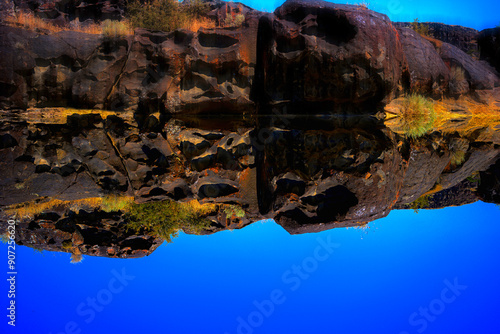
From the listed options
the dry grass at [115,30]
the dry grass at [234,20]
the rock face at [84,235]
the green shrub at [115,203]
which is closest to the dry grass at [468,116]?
the dry grass at [234,20]

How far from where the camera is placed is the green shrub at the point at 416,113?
3.83m

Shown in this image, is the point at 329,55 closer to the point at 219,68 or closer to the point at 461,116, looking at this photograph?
the point at 219,68

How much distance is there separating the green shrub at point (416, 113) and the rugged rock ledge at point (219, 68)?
0.15m

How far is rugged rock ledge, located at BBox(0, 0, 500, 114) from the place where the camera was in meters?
3.47

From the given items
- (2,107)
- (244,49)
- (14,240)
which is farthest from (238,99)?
(14,240)

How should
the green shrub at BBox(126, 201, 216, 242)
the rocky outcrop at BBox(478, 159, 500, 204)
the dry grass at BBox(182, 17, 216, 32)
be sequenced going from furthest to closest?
the green shrub at BBox(126, 201, 216, 242) < the rocky outcrop at BBox(478, 159, 500, 204) < the dry grass at BBox(182, 17, 216, 32)

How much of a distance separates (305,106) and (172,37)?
1.73 m

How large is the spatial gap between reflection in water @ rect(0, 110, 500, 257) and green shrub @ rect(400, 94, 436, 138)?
0.53ft

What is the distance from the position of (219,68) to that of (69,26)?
83.2 inches

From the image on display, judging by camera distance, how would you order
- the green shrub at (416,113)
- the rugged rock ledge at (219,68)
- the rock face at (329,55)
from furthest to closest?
the green shrub at (416,113) → the rugged rock ledge at (219,68) → the rock face at (329,55)

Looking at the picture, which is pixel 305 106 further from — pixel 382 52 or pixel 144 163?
pixel 144 163

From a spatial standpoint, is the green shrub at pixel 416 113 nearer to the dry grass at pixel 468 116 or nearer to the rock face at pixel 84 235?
the dry grass at pixel 468 116

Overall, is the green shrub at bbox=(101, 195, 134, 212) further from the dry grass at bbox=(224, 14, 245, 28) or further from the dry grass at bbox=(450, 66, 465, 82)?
the dry grass at bbox=(450, 66, 465, 82)

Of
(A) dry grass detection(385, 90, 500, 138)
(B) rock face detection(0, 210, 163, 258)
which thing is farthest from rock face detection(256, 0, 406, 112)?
(B) rock face detection(0, 210, 163, 258)
